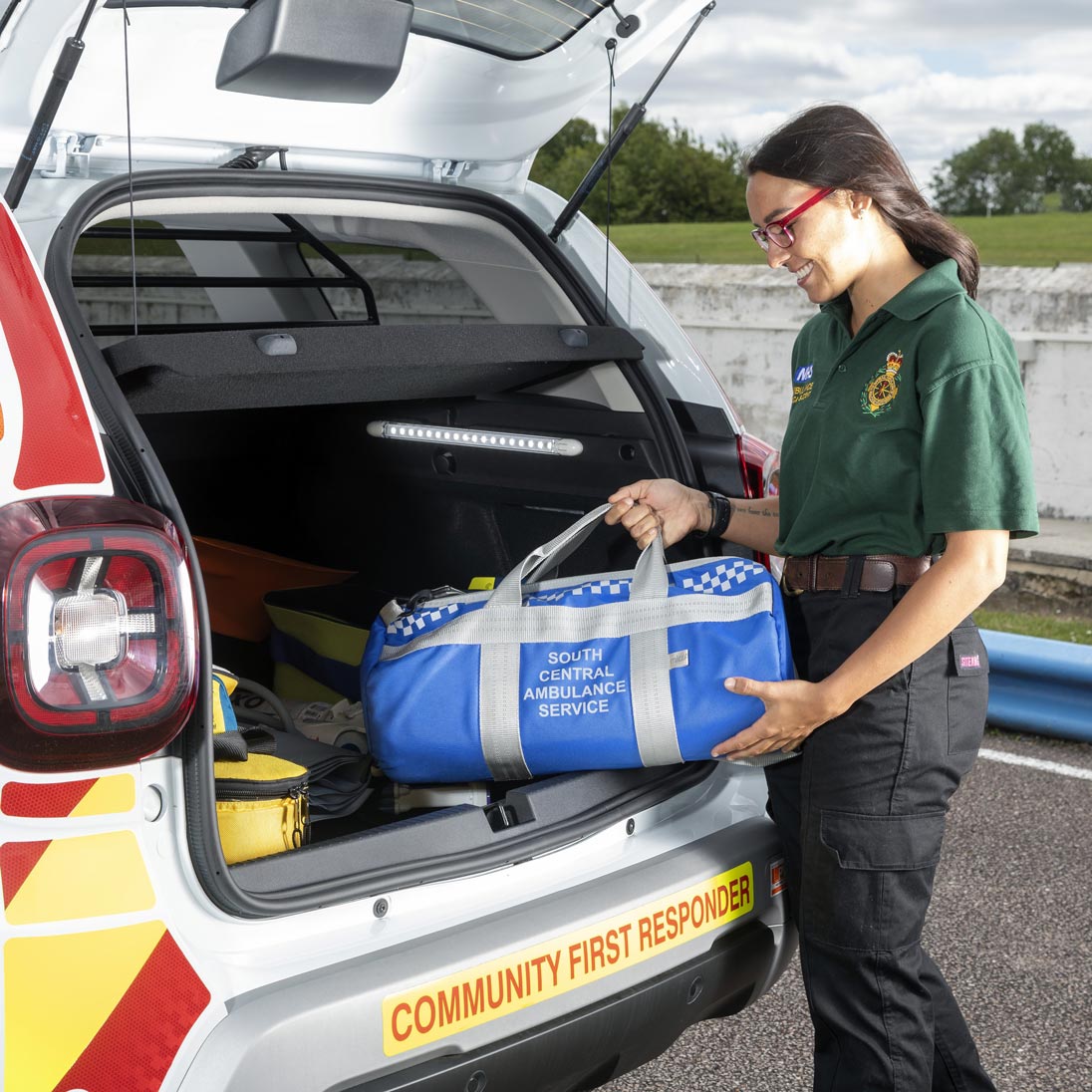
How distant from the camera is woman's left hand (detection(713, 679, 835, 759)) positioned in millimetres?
1989

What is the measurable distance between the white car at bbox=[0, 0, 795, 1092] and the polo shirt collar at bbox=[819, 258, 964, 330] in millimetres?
594

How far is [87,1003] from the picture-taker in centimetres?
150

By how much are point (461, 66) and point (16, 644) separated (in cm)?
141

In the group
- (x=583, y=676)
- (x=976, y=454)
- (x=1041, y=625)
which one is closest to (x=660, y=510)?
(x=583, y=676)

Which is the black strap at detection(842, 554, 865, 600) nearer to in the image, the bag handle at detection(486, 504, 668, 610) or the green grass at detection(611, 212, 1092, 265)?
the bag handle at detection(486, 504, 668, 610)

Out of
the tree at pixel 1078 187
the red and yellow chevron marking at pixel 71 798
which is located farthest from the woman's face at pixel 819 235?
the tree at pixel 1078 187

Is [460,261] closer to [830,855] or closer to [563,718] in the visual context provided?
[563,718]

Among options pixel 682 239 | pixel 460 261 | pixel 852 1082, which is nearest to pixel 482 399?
pixel 460 261

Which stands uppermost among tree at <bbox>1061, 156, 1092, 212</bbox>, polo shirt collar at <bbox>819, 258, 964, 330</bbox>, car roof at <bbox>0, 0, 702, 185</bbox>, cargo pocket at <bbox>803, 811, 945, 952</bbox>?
tree at <bbox>1061, 156, 1092, 212</bbox>

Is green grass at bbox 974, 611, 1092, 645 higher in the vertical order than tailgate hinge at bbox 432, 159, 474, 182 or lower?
lower

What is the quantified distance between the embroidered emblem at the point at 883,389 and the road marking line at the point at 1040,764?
8.56ft

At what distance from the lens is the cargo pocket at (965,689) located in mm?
2045

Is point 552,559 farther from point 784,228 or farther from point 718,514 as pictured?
point 784,228

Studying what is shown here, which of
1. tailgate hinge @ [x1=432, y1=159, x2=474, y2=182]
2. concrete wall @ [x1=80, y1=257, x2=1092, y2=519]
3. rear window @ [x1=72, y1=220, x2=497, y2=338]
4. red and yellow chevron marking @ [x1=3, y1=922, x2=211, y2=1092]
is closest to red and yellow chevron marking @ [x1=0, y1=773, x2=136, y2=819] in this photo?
red and yellow chevron marking @ [x1=3, y1=922, x2=211, y2=1092]
